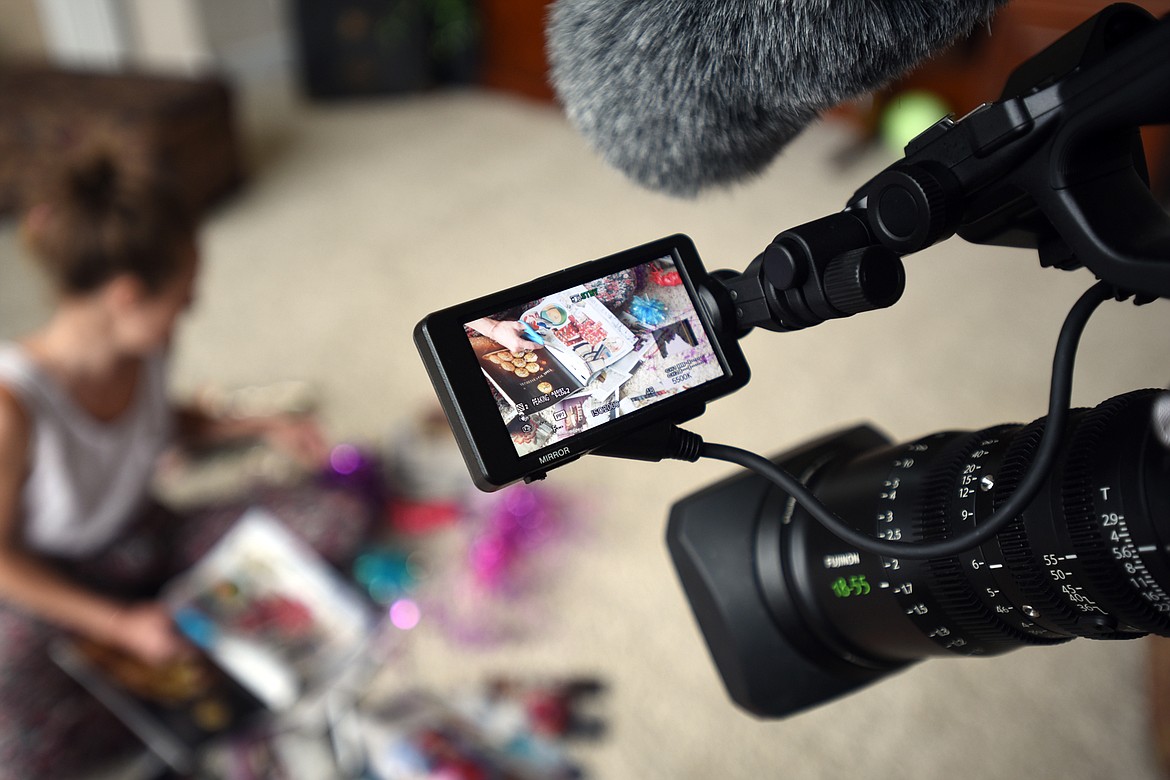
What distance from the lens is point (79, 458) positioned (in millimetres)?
1160

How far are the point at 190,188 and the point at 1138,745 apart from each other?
88.8 inches

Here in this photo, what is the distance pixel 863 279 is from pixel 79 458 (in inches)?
42.3

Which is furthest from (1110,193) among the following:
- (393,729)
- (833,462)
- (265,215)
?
(265,215)

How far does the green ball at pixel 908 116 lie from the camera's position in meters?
2.43

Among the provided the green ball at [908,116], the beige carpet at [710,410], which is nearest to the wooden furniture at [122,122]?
the beige carpet at [710,410]

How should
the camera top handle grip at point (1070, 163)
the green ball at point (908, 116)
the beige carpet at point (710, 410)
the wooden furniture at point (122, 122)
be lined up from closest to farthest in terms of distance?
the camera top handle grip at point (1070, 163)
the beige carpet at point (710, 410)
the wooden furniture at point (122, 122)
the green ball at point (908, 116)

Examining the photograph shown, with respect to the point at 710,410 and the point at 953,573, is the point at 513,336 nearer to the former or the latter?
the point at 953,573

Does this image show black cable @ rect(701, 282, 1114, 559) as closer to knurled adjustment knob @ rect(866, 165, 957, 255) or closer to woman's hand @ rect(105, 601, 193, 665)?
knurled adjustment knob @ rect(866, 165, 957, 255)

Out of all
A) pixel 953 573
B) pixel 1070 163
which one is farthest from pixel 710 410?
pixel 1070 163

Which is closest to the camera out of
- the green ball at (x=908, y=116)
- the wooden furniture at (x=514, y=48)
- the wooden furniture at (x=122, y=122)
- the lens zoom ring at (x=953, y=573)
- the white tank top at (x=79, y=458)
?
the lens zoom ring at (x=953, y=573)

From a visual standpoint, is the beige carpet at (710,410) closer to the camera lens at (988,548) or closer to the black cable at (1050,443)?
the camera lens at (988,548)

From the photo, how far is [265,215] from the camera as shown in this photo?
2.42m

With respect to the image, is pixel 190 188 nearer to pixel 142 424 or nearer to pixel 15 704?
pixel 142 424

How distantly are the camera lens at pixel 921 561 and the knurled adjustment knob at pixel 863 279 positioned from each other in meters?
0.12
